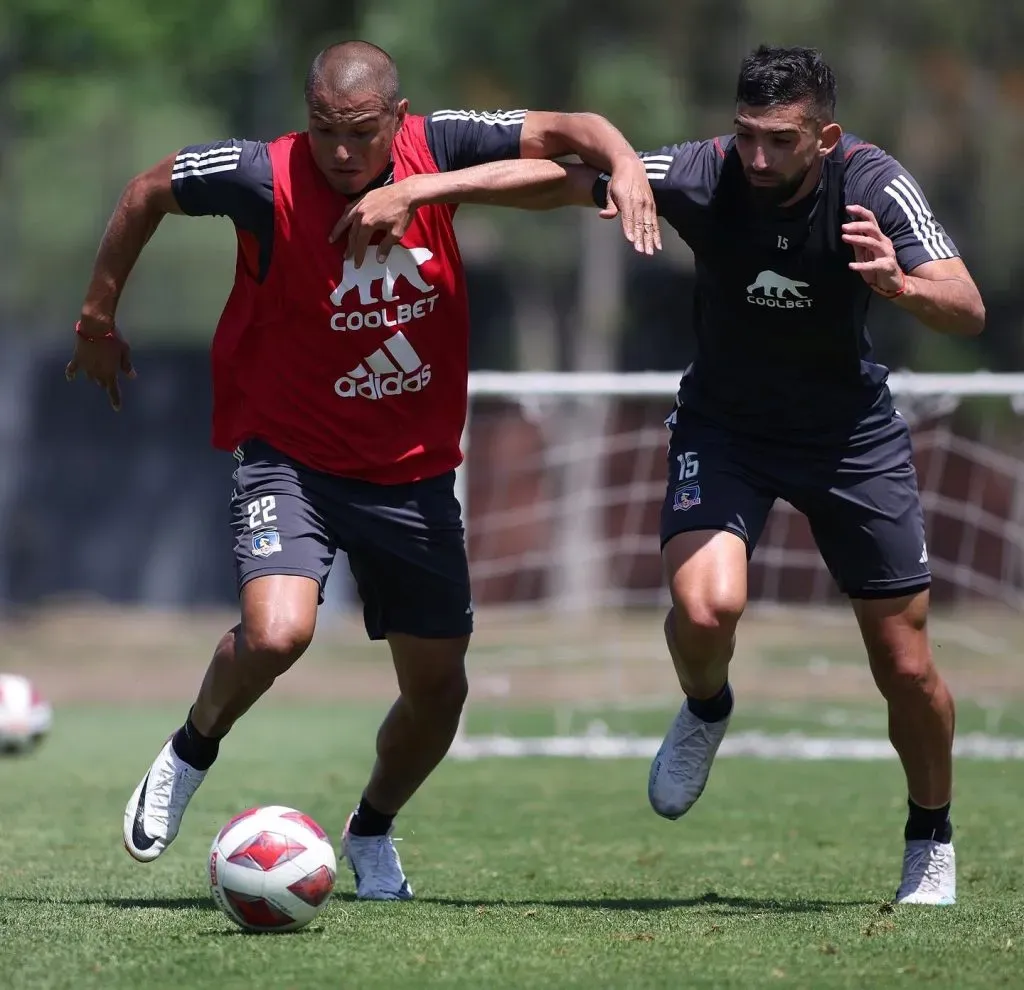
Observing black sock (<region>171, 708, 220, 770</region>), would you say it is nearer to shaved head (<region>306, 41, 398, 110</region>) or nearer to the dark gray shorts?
the dark gray shorts

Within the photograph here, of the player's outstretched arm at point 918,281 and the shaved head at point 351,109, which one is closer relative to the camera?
the player's outstretched arm at point 918,281

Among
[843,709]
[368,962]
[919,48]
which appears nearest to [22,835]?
[368,962]

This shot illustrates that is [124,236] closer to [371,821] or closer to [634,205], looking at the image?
[634,205]

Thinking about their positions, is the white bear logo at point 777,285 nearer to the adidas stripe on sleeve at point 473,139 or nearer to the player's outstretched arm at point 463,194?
the player's outstretched arm at point 463,194

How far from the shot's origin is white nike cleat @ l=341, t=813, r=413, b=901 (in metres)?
6.16

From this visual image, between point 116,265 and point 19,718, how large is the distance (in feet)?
18.2

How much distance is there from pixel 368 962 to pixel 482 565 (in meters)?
14.1

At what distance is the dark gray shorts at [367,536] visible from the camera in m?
5.76

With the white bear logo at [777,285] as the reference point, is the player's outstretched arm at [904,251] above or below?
above

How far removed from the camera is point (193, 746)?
19.2 feet

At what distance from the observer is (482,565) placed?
1889 centimetres

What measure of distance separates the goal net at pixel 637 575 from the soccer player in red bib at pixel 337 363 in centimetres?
477

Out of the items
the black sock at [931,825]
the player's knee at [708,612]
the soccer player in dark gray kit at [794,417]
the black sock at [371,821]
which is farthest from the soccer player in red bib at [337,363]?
the black sock at [931,825]

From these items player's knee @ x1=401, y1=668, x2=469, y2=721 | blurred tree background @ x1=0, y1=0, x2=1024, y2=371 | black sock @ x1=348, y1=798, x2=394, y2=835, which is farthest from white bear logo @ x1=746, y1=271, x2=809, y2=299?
blurred tree background @ x1=0, y1=0, x2=1024, y2=371
